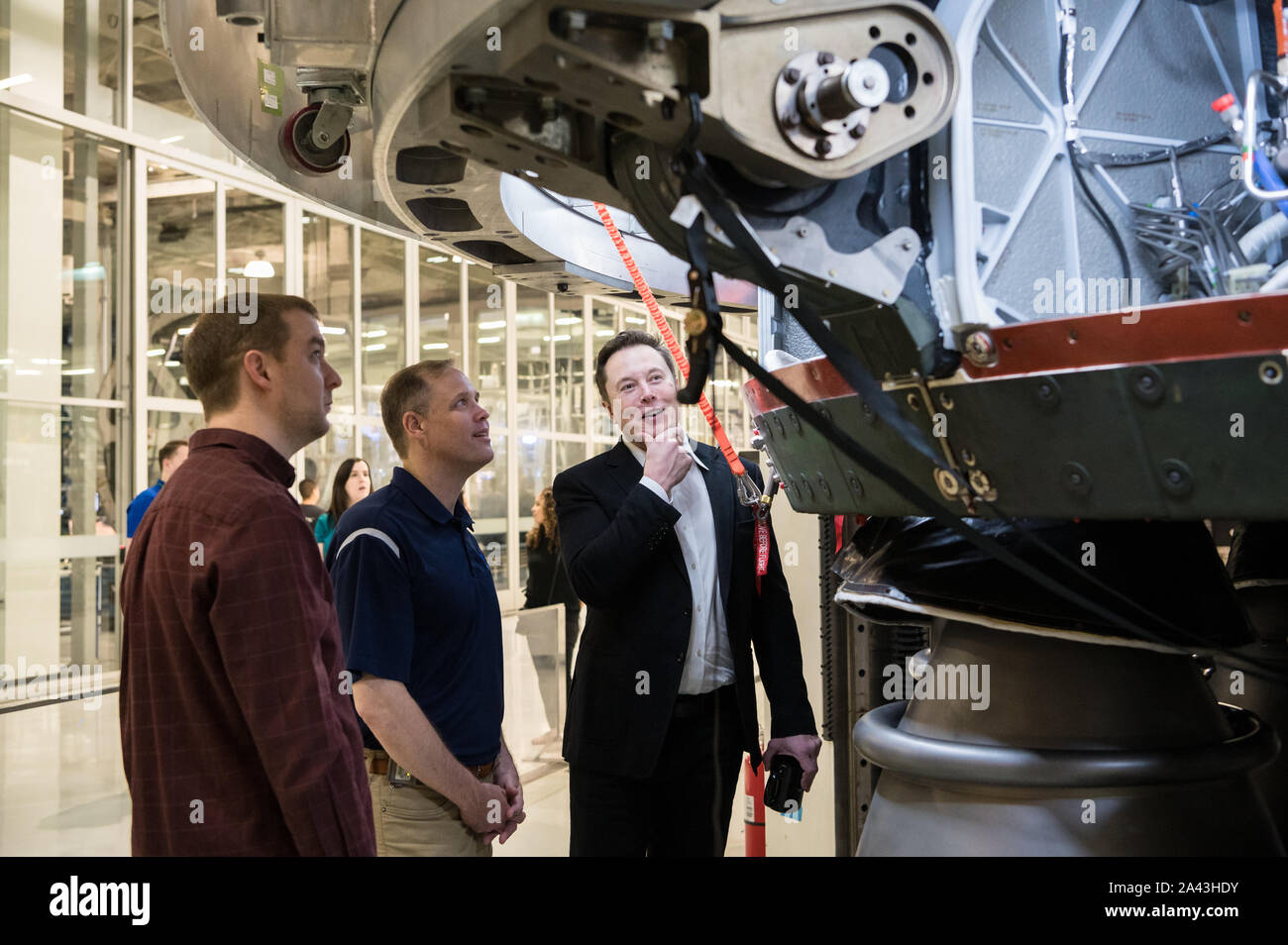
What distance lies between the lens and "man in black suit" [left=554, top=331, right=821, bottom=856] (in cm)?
273

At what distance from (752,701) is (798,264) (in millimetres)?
1477

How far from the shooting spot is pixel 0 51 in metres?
9.77

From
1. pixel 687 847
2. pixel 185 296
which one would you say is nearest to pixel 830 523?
pixel 687 847

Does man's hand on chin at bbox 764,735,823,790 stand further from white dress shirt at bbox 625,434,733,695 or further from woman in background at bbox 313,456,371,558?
woman in background at bbox 313,456,371,558

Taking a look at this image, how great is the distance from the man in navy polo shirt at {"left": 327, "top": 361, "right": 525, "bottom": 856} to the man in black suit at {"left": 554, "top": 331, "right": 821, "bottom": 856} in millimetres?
243

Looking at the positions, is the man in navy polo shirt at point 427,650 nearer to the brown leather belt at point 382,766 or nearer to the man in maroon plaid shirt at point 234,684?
the brown leather belt at point 382,766

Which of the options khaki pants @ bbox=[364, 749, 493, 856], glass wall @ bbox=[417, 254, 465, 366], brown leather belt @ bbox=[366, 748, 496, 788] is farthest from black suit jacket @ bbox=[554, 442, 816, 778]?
glass wall @ bbox=[417, 254, 465, 366]

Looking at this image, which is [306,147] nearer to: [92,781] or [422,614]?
[422,614]

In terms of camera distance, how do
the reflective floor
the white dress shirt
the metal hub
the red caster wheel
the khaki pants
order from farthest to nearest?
the reflective floor < the white dress shirt < the khaki pants < the red caster wheel < the metal hub

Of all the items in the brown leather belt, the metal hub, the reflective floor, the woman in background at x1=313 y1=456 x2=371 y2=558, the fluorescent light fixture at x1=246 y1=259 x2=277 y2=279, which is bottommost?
the reflective floor

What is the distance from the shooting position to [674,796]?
281cm

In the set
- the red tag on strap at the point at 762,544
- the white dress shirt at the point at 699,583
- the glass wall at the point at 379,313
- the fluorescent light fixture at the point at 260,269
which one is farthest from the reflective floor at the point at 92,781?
the glass wall at the point at 379,313

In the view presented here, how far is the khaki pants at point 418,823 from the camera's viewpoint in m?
2.71

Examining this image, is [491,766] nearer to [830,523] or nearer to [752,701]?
[752,701]
